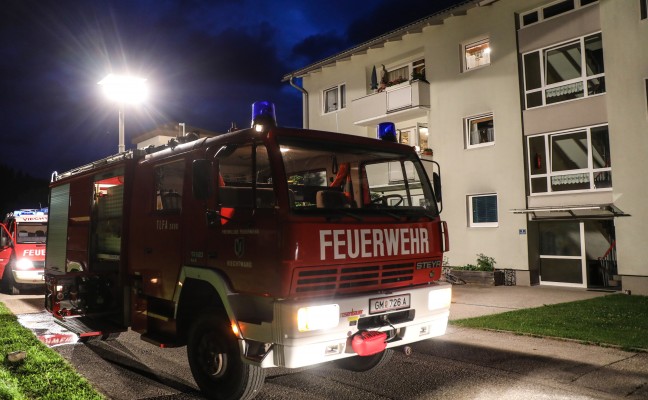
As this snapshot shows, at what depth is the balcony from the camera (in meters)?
18.7

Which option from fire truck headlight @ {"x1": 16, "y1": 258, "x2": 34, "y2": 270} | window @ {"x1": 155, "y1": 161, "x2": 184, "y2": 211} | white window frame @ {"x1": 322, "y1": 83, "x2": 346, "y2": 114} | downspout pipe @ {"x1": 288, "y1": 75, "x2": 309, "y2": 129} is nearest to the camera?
window @ {"x1": 155, "y1": 161, "x2": 184, "y2": 211}

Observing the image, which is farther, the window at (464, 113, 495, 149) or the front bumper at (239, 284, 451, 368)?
the window at (464, 113, 495, 149)

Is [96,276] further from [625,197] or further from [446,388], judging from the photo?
[625,197]

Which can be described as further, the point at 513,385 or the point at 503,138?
the point at 503,138

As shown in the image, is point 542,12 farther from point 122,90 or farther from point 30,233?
point 30,233

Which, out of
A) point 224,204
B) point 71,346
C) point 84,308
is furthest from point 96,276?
point 224,204

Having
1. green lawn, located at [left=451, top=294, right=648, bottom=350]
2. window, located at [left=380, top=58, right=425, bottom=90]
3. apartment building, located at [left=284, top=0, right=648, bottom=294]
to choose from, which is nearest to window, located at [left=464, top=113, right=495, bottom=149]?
apartment building, located at [left=284, top=0, right=648, bottom=294]

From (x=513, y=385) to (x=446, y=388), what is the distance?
0.73m

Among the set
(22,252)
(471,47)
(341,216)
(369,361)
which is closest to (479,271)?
(471,47)

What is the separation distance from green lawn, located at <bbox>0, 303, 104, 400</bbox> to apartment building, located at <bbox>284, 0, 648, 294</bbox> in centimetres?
1291

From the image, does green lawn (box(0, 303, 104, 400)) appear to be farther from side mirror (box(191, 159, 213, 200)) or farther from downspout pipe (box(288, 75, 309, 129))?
downspout pipe (box(288, 75, 309, 129))

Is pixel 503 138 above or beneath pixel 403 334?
above

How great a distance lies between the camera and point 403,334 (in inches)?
186

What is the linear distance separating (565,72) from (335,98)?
1050cm
